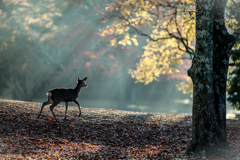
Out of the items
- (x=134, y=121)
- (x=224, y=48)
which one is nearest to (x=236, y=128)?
(x=134, y=121)

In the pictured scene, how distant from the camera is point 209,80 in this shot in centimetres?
801

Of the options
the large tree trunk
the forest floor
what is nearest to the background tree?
the large tree trunk

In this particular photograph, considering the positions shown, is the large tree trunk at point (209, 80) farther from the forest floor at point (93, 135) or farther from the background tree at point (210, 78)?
the forest floor at point (93, 135)

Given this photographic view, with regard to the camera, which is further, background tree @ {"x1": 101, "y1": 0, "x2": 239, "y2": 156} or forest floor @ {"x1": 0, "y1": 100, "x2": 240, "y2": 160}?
forest floor @ {"x1": 0, "y1": 100, "x2": 240, "y2": 160}

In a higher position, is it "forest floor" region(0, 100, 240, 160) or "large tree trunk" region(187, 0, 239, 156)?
"large tree trunk" region(187, 0, 239, 156)

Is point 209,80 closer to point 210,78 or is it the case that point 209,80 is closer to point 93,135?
point 210,78

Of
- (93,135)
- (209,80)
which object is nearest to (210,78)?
(209,80)

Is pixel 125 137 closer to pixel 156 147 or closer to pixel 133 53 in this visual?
pixel 156 147

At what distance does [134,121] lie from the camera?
12977mm

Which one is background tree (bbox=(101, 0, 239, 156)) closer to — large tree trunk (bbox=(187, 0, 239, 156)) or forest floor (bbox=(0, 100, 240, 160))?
large tree trunk (bbox=(187, 0, 239, 156))

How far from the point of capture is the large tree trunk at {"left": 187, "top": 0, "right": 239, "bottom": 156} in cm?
802

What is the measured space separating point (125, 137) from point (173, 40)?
9.26m

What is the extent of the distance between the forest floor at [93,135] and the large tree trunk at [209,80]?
1.89 feet

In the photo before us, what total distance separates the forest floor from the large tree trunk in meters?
0.58
